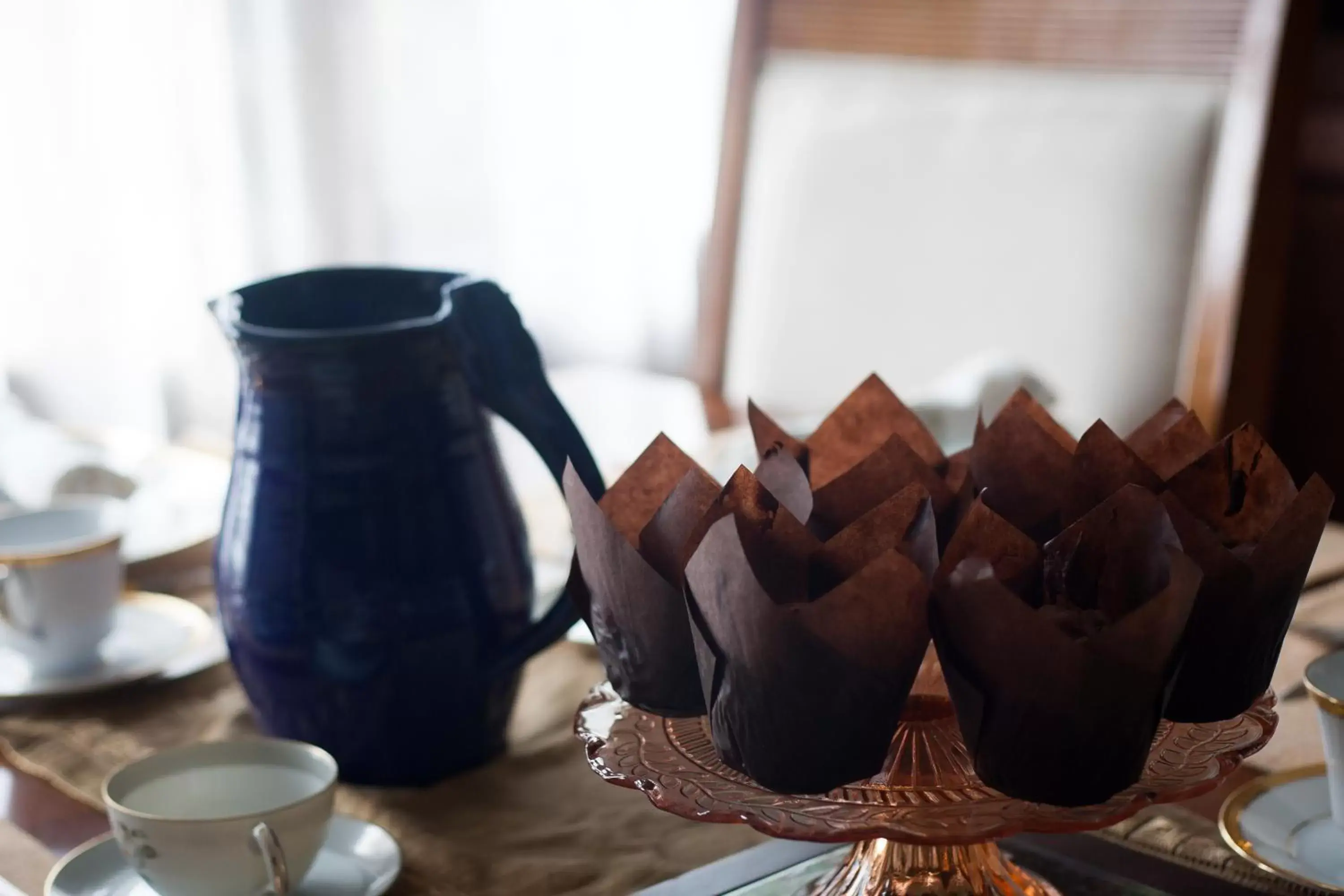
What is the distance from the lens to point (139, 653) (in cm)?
68

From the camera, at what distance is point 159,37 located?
62.3 inches

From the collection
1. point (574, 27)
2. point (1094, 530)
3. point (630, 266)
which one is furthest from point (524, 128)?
point (1094, 530)

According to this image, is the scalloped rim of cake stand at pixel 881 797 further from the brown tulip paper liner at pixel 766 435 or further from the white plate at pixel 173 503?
the white plate at pixel 173 503

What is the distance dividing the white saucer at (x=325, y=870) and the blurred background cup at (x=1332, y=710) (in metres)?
0.31

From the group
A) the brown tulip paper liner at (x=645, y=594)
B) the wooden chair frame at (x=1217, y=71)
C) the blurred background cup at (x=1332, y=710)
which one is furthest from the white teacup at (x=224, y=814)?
the wooden chair frame at (x=1217, y=71)

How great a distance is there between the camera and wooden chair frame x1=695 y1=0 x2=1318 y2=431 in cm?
106

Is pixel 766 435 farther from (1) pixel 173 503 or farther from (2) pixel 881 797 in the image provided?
(1) pixel 173 503

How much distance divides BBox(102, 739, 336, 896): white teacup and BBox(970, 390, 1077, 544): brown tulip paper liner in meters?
0.24

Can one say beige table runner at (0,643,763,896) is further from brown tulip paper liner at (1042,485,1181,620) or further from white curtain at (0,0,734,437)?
white curtain at (0,0,734,437)

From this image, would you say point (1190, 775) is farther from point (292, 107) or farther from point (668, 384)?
point (292, 107)

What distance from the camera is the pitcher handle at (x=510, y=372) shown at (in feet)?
1.72

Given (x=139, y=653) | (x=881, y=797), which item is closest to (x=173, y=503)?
(x=139, y=653)

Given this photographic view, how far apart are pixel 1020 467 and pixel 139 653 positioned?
44 centimetres

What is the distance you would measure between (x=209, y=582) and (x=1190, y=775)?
0.58 meters
